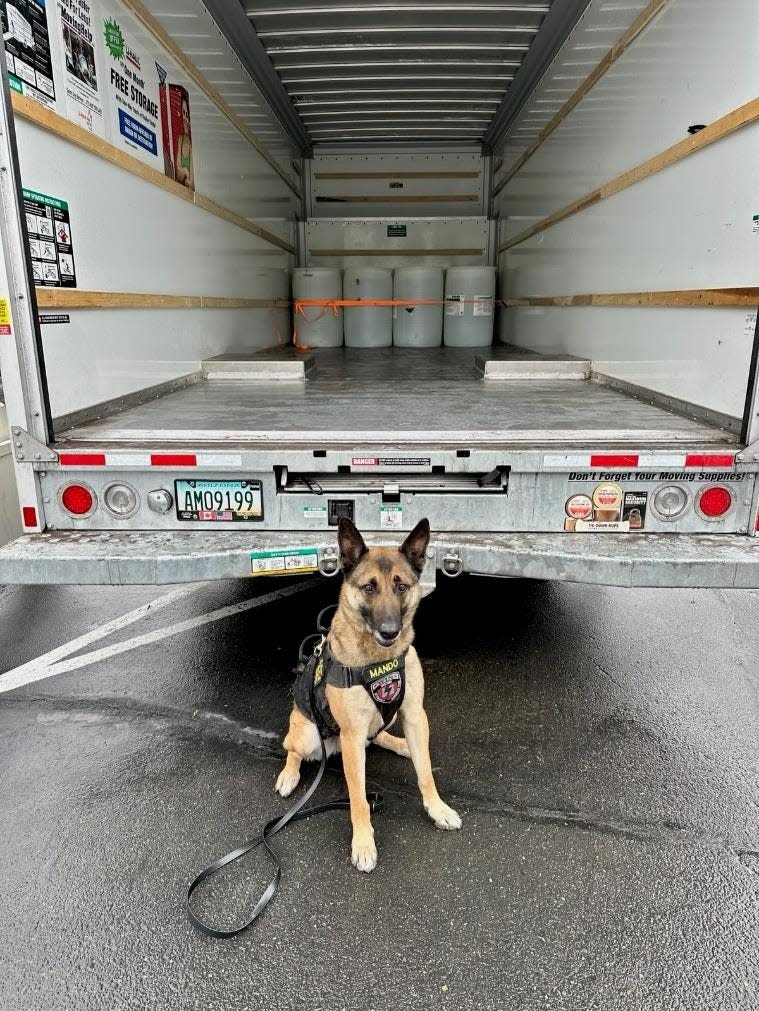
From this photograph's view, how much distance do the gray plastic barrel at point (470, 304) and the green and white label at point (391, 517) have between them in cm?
653

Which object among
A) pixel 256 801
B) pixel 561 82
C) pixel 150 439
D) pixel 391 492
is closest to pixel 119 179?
pixel 150 439

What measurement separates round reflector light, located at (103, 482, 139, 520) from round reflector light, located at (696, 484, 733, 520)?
2.41 m

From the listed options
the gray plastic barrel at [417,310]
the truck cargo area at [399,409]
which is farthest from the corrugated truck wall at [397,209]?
the truck cargo area at [399,409]

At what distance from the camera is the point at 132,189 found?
3.75 meters

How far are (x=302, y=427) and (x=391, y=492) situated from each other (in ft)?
2.01

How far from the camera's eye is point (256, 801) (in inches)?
104

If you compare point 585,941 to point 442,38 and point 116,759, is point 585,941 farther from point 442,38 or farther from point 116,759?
point 442,38

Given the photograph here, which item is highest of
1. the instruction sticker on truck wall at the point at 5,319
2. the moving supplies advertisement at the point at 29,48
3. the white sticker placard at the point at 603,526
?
the moving supplies advertisement at the point at 29,48

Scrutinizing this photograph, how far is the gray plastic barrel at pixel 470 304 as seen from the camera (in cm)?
882

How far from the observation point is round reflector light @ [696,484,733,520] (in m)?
2.90

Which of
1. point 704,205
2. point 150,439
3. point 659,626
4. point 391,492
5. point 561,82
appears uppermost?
point 561,82

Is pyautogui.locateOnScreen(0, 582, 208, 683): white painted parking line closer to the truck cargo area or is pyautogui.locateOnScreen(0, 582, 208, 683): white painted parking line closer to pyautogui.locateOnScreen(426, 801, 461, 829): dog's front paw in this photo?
the truck cargo area

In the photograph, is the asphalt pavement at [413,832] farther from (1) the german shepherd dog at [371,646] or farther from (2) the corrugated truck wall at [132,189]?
(2) the corrugated truck wall at [132,189]

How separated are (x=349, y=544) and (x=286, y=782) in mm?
1024
